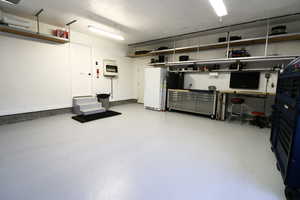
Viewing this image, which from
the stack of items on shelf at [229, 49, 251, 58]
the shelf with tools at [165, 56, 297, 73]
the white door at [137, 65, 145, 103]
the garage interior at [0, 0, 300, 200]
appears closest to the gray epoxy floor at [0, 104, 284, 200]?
the garage interior at [0, 0, 300, 200]

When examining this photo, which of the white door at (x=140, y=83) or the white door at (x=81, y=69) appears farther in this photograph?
the white door at (x=140, y=83)

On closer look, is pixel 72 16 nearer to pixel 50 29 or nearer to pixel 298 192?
pixel 50 29

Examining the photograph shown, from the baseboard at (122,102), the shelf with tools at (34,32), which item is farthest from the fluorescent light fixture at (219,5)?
the baseboard at (122,102)

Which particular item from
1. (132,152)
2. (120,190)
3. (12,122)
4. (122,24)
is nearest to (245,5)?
(122,24)

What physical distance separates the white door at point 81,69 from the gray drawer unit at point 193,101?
125 inches

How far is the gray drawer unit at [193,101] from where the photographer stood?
14.6 feet

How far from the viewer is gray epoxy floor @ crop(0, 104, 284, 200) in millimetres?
1444

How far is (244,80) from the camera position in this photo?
14.0 ft

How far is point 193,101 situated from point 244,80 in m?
1.65

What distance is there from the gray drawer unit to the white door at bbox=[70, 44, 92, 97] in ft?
10.4

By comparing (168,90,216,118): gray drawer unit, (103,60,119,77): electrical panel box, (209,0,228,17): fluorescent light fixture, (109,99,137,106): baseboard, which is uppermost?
(209,0,228,17): fluorescent light fixture

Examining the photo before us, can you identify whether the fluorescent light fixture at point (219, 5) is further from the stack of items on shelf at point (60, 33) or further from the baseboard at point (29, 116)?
the baseboard at point (29, 116)

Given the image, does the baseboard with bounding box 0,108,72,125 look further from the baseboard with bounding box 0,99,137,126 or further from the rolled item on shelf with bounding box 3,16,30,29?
the rolled item on shelf with bounding box 3,16,30,29

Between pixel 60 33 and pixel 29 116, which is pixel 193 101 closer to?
pixel 60 33
